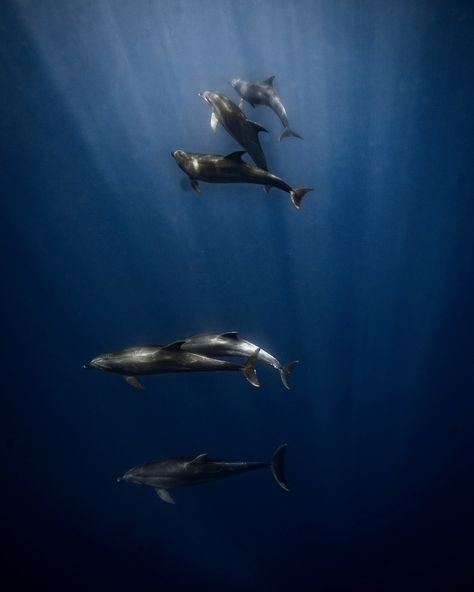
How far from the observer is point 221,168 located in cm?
576

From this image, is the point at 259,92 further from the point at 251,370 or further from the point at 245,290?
the point at 245,290

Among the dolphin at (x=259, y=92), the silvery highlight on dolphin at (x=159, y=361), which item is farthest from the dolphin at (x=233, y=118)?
the silvery highlight on dolphin at (x=159, y=361)

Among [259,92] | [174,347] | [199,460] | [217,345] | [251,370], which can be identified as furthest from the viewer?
[259,92]

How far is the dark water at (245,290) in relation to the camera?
1195 cm

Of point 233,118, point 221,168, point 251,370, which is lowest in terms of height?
point 251,370

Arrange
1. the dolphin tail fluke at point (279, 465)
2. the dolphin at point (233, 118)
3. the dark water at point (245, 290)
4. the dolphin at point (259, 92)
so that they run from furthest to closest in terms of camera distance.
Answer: the dark water at point (245, 290)
the dolphin at point (259, 92)
the dolphin tail fluke at point (279, 465)
the dolphin at point (233, 118)

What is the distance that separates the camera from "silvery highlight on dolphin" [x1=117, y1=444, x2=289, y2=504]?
300 inches

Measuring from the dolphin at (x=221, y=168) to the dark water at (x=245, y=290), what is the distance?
22.3ft

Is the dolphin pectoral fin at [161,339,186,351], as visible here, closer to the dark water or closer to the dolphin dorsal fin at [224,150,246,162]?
the dolphin dorsal fin at [224,150,246,162]

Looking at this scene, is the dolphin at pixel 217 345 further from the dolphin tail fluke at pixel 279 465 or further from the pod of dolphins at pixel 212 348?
the dolphin tail fluke at pixel 279 465

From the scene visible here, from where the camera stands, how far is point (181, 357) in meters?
6.15

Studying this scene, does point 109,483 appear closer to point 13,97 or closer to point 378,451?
point 378,451

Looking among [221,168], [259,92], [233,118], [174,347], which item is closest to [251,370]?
[174,347]

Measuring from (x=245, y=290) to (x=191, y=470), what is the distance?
823cm
